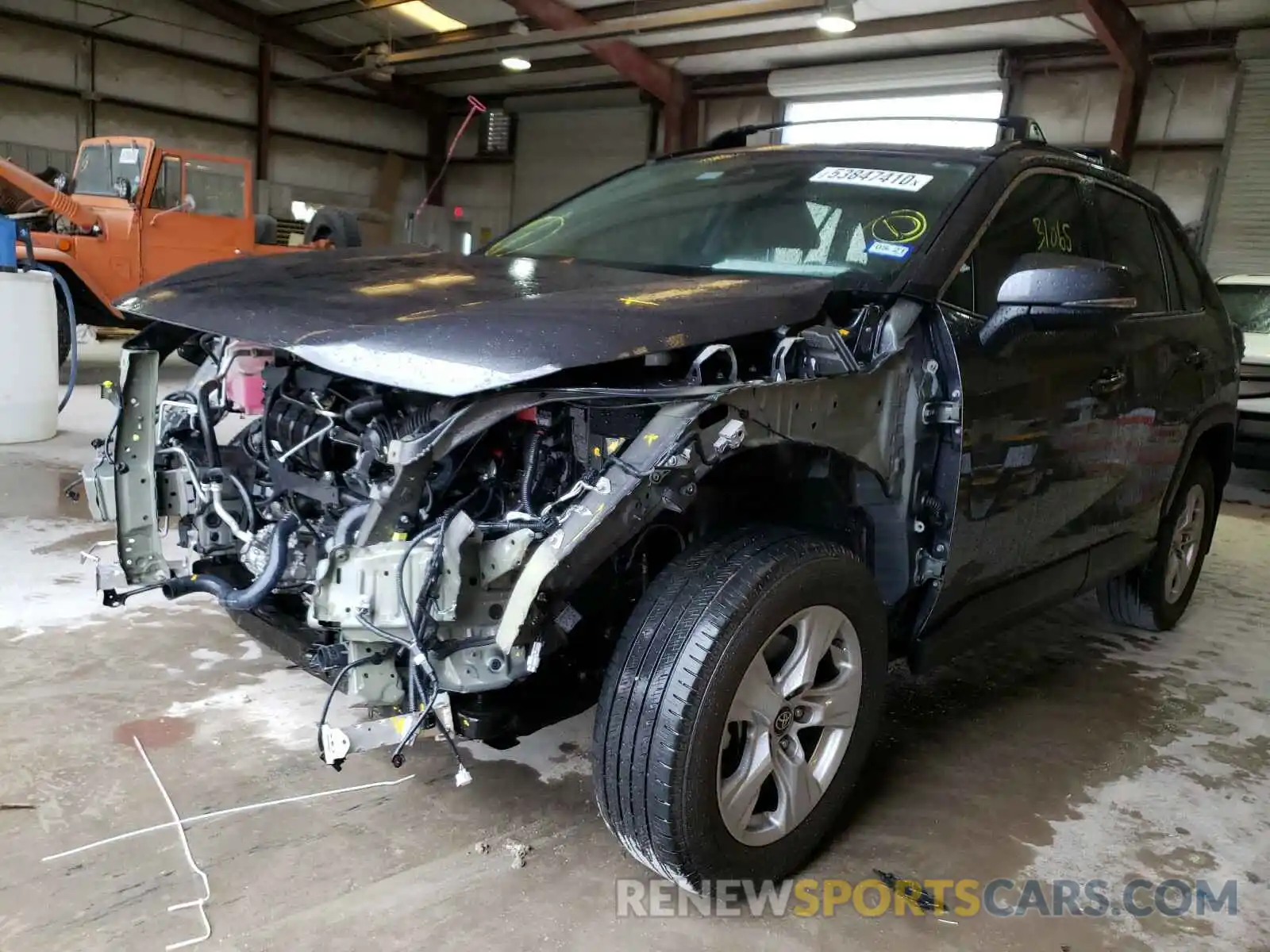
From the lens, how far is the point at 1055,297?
2.12 meters

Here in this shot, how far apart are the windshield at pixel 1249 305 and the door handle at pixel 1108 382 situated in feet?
20.6

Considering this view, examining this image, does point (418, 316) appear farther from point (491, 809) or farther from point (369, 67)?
point (369, 67)

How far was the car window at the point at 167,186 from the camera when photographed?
29.5 feet

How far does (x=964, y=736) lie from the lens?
2.74 metres

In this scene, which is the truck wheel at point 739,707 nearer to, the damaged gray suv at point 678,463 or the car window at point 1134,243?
the damaged gray suv at point 678,463

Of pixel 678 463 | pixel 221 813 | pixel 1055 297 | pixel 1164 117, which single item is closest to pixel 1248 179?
pixel 1164 117

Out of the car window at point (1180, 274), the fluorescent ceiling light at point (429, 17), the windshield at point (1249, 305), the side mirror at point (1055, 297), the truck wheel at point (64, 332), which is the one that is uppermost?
the fluorescent ceiling light at point (429, 17)

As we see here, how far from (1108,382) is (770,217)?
1.03m

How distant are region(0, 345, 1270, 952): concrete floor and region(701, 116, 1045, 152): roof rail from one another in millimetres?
1690

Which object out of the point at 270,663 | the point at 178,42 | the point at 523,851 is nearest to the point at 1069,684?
the point at 523,851

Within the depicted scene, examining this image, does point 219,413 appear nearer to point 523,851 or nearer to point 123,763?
point 123,763

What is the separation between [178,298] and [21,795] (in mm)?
1120

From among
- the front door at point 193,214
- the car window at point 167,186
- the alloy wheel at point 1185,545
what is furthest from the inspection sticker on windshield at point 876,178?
the car window at point 167,186

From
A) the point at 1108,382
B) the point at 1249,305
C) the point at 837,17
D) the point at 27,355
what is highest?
the point at 837,17
